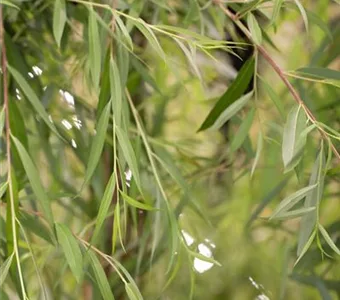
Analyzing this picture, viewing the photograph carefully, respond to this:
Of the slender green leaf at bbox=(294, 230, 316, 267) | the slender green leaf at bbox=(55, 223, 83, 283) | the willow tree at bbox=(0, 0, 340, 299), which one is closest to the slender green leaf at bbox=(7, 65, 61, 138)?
the willow tree at bbox=(0, 0, 340, 299)

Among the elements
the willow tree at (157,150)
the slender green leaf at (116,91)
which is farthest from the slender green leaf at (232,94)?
the slender green leaf at (116,91)

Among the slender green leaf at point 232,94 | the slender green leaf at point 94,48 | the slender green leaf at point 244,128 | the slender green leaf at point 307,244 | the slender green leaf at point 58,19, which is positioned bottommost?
the slender green leaf at point 307,244

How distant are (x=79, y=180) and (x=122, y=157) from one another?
0.42 meters

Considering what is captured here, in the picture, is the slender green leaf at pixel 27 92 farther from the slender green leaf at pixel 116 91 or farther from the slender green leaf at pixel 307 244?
the slender green leaf at pixel 307 244

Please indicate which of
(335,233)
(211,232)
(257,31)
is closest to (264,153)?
(211,232)

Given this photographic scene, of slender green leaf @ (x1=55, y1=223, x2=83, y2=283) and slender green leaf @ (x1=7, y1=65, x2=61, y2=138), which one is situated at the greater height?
slender green leaf @ (x1=7, y1=65, x2=61, y2=138)

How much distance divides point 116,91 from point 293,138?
0.42 ft

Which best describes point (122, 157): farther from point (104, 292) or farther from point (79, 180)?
point (79, 180)

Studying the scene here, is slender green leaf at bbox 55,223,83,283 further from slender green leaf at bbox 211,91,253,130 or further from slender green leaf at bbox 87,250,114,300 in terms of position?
slender green leaf at bbox 211,91,253,130

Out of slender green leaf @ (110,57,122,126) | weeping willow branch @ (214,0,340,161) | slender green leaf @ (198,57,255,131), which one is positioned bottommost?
slender green leaf @ (198,57,255,131)

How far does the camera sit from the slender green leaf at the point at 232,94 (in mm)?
699

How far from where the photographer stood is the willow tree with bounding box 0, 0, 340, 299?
2.00 feet

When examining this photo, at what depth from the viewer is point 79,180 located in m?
1.04

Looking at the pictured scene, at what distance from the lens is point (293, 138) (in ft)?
1.90
